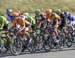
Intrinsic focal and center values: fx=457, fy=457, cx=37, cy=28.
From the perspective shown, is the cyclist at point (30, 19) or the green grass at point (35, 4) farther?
the green grass at point (35, 4)

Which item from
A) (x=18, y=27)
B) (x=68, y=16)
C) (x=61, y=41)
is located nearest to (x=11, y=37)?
(x=18, y=27)

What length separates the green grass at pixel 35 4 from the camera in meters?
48.5

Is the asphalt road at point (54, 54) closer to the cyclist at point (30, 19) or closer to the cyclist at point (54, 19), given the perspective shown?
the cyclist at point (54, 19)

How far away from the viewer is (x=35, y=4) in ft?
167

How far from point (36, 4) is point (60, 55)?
33.6 metres

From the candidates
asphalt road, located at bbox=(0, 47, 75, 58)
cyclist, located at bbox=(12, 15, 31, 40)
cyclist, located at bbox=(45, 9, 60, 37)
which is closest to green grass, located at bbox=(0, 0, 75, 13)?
cyclist, located at bbox=(45, 9, 60, 37)

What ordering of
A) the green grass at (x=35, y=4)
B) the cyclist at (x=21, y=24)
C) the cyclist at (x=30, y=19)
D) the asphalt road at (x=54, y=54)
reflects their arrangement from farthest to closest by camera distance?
the green grass at (x=35, y=4) < the cyclist at (x=30, y=19) < the cyclist at (x=21, y=24) < the asphalt road at (x=54, y=54)

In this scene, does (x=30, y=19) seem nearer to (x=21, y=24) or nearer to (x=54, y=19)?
(x=54, y=19)

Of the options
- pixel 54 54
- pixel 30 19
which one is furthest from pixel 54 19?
pixel 54 54

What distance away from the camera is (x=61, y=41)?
1989 cm

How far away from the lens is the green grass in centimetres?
4850

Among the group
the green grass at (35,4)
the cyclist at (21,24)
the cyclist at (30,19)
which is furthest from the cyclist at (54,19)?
the green grass at (35,4)

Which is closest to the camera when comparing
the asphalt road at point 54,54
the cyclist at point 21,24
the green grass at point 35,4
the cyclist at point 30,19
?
the asphalt road at point 54,54

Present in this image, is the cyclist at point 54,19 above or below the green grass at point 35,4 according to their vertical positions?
below
